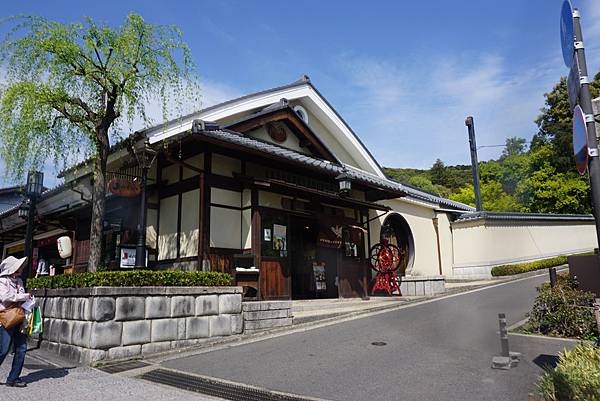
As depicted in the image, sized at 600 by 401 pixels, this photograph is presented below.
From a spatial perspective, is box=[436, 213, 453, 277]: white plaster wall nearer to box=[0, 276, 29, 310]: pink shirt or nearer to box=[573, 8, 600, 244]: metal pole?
box=[573, 8, 600, 244]: metal pole

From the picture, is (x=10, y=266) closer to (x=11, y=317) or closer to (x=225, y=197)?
(x=11, y=317)

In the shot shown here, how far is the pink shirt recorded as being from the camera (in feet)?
18.8

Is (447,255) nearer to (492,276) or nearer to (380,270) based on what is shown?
(492,276)

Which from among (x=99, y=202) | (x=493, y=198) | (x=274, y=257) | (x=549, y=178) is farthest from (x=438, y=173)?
(x=99, y=202)

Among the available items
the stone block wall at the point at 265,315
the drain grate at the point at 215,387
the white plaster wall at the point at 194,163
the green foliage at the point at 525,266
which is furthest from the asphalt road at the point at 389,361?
the green foliage at the point at 525,266

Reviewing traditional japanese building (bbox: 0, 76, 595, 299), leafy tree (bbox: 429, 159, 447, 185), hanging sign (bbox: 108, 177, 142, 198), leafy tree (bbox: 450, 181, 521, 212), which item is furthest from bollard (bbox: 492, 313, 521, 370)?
leafy tree (bbox: 429, 159, 447, 185)

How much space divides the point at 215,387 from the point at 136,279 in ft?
9.37

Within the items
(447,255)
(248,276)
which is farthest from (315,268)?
(447,255)

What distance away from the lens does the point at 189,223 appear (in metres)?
11.5

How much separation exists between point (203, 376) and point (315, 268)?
8.97 meters

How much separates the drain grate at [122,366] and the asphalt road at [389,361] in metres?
0.46

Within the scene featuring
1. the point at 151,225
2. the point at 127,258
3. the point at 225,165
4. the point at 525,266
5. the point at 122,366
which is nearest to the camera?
the point at 122,366

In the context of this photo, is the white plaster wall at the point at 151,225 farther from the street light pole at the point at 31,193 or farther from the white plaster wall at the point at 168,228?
the street light pole at the point at 31,193

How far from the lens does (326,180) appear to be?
49.3 ft
